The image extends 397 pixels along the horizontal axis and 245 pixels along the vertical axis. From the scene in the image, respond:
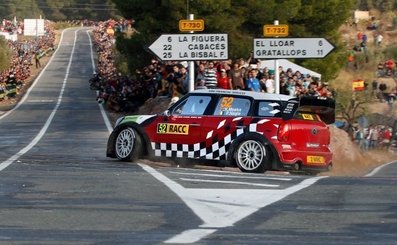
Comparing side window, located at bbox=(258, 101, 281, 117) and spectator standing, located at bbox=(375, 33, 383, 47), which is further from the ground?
spectator standing, located at bbox=(375, 33, 383, 47)

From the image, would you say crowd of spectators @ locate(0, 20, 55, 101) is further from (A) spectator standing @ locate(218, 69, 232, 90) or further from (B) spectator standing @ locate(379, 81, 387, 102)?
(A) spectator standing @ locate(218, 69, 232, 90)

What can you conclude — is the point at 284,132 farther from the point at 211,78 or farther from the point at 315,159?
the point at 211,78

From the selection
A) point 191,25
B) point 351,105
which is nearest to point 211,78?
point 191,25

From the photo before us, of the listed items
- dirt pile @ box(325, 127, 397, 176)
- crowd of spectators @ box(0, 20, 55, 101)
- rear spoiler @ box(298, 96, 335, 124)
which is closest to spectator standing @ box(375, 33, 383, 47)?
crowd of spectators @ box(0, 20, 55, 101)

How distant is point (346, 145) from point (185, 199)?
661 inches

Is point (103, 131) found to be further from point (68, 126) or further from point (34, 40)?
point (34, 40)

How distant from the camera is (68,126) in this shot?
37.4 m

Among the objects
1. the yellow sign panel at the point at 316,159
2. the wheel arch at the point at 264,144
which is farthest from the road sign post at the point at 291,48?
the wheel arch at the point at 264,144

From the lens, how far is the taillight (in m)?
17.0

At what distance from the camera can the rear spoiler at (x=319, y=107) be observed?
1777cm

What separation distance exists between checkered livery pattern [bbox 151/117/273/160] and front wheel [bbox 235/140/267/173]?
23 cm

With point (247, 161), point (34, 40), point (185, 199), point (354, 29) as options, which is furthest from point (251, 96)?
point (34, 40)

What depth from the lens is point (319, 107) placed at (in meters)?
18.2

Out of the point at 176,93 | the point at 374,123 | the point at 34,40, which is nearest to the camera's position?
the point at 176,93
